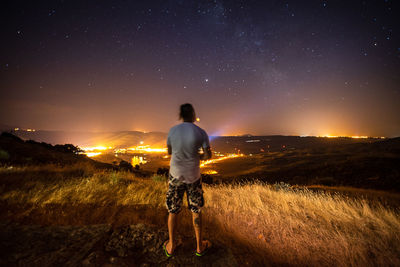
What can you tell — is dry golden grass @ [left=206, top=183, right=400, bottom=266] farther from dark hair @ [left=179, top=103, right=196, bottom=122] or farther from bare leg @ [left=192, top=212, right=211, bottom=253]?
dark hair @ [left=179, top=103, right=196, bottom=122]

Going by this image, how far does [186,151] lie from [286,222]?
3241 mm

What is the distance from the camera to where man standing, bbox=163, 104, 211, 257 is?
2430mm

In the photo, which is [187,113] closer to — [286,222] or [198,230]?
[198,230]

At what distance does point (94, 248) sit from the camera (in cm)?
246

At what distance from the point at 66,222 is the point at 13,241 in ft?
2.96

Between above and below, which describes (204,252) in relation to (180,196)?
below

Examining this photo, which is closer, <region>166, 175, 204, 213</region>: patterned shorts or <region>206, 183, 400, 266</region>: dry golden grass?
<region>166, 175, 204, 213</region>: patterned shorts

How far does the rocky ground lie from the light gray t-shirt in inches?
45.0

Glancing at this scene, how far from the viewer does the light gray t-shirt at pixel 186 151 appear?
2.43 metres

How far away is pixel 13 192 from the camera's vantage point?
457 centimetres

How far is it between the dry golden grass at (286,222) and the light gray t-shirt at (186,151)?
177 cm

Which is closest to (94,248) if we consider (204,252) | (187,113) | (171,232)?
(171,232)

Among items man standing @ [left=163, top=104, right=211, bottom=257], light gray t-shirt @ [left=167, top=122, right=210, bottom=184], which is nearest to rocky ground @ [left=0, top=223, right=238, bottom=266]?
man standing @ [left=163, top=104, right=211, bottom=257]

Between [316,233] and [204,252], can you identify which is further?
[316,233]
